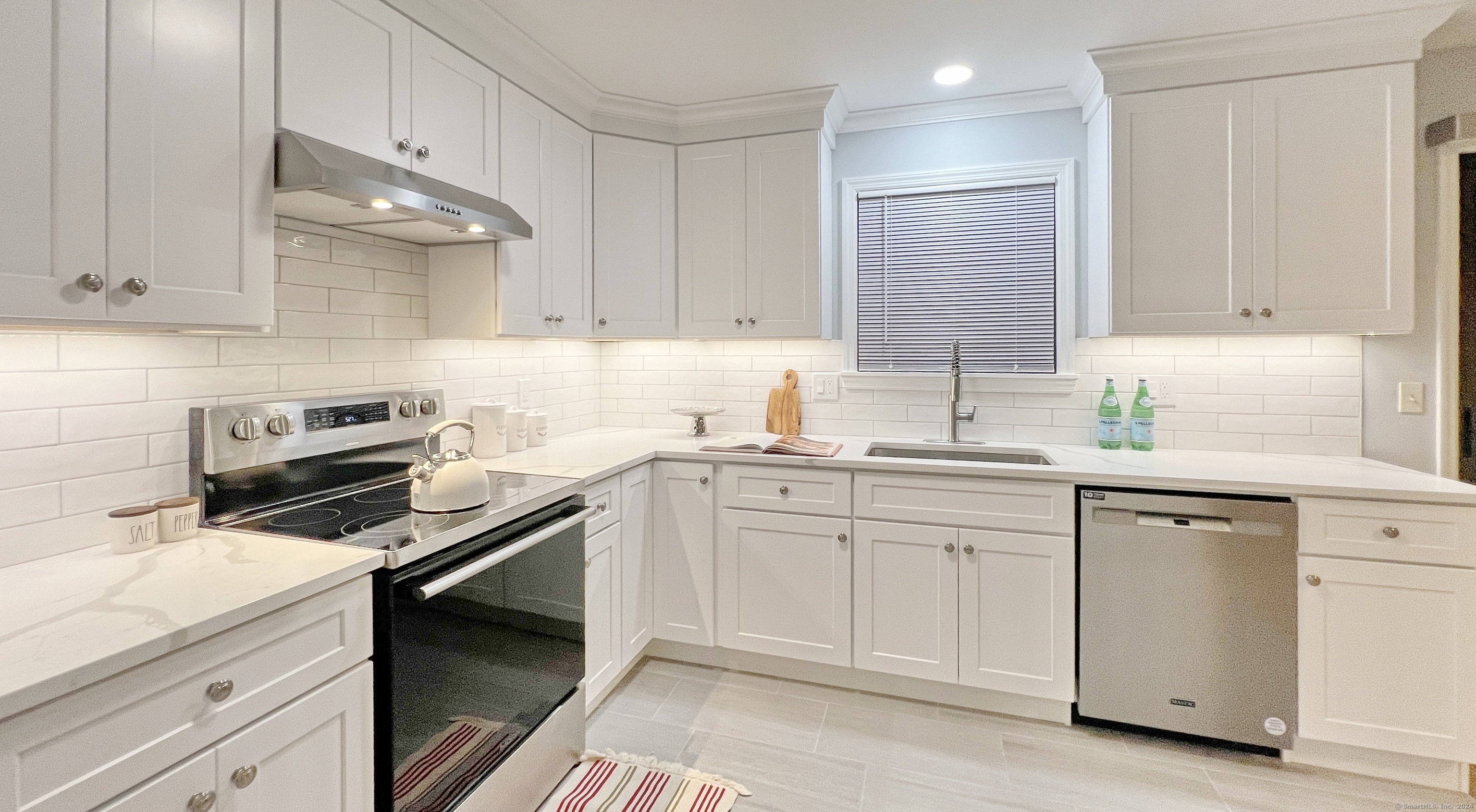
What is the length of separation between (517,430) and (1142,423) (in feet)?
8.24

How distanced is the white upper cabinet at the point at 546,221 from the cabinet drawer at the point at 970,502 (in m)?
1.35

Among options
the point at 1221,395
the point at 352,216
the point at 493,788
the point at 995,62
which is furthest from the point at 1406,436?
the point at 352,216

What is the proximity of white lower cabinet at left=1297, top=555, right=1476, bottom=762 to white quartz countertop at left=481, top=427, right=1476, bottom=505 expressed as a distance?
230mm

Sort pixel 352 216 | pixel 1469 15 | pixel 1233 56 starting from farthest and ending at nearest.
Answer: pixel 1233 56 < pixel 1469 15 < pixel 352 216

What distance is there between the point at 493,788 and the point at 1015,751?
1653mm

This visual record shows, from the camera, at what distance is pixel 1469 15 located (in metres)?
2.10

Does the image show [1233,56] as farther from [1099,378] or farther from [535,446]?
[535,446]

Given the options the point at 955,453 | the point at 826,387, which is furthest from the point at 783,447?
the point at 955,453

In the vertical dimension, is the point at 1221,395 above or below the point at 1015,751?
above

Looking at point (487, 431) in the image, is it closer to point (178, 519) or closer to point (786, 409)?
point (178, 519)

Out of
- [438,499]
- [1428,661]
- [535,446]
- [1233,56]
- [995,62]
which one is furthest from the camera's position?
[535,446]

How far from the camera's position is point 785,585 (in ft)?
8.28

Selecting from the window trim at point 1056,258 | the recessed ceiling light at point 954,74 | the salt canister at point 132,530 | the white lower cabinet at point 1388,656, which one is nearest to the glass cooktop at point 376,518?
the salt canister at point 132,530

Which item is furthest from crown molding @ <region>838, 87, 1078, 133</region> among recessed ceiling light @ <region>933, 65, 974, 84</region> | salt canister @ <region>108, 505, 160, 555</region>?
salt canister @ <region>108, 505, 160, 555</region>
